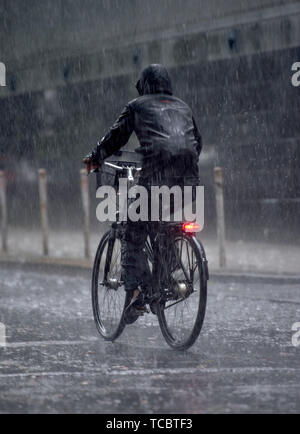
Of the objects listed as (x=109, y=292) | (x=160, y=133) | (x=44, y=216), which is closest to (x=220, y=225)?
(x=44, y=216)

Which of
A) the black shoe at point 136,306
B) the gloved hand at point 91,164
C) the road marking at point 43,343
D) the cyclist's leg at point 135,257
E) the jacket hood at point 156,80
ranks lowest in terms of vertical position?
the road marking at point 43,343

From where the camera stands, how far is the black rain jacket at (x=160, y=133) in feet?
21.9

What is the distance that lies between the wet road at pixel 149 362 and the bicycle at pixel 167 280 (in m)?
0.17

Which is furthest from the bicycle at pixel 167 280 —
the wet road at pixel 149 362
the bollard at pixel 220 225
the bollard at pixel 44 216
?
the bollard at pixel 44 216

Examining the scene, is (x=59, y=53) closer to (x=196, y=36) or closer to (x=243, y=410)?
(x=196, y=36)

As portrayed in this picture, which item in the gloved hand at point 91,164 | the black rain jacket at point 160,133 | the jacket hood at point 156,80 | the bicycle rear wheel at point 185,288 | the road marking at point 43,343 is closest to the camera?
the bicycle rear wheel at point 185,288

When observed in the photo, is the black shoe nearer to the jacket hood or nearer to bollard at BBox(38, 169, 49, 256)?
the jacket hood

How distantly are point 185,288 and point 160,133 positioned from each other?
3.40ft

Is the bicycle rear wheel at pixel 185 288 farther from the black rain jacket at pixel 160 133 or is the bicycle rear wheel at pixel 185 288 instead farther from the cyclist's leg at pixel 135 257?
the black rain jacket at pixel 160 133

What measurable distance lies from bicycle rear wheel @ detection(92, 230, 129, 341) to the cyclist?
23cm

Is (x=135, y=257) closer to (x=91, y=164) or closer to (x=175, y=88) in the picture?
(x=91, y=164)

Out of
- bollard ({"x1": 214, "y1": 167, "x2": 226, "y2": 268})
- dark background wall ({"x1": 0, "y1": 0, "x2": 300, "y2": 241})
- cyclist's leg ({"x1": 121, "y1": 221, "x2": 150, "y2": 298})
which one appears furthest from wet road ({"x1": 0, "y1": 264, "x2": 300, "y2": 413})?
dark background wall ({"x1": 0, "y1": 0, "x2": 300, "y2": 241})

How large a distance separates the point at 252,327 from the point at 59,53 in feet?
34.5

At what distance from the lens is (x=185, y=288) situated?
6.61 meters
